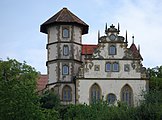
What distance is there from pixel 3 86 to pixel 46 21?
3448 centimetres

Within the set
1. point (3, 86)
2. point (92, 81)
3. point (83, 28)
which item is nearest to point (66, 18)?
point (83, 28)

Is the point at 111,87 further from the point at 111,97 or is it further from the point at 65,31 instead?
the point at 65,31

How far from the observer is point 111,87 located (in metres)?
77.9

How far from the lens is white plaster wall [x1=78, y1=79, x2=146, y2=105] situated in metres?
77.6

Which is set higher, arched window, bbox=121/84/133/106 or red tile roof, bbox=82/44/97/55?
red tile roof, bbox=82/44/97/55

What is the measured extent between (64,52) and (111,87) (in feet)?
25.5

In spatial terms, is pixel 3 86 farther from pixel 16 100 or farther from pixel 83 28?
pixel 83 28

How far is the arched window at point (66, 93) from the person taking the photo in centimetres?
7900

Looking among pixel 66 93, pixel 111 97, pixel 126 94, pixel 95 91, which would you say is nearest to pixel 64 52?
pixel 66 93

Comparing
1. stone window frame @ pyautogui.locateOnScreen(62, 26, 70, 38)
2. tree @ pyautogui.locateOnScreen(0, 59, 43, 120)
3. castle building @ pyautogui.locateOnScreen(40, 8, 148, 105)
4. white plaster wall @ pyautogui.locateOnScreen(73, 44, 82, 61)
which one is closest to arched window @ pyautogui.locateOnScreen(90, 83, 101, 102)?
castle building @ pyautogui.locateOnScreen(40, 8, 148, 105)

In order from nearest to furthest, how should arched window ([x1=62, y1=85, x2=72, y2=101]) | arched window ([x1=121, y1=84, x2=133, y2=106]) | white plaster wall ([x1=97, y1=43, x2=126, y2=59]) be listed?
1. arched window ([x1=121, y1=84, x2=133, y2=106])
2. white plaster wall ([x1=97, y1=43, x2=126, y2=59])
3. arched window ([x1=62, y1=85, x2=72, y2=101])

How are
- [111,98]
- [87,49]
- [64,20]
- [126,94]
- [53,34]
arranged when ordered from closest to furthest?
[111,98] → [126,94] → [64,20] → [53,34] → [87,49]

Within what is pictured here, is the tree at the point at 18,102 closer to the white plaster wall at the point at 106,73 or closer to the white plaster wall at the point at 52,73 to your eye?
the white plaster wall at the point at 106,73

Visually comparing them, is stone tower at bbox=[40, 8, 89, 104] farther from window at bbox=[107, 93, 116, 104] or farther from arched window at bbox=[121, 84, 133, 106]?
A: arched window at bbox=[121, 84, 133, 106]
